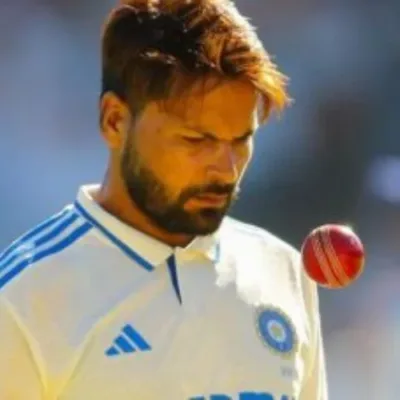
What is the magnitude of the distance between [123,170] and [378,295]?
10.2 ft

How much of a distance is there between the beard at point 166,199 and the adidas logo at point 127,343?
0.19 metres

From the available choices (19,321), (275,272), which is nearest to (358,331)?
(275,272)

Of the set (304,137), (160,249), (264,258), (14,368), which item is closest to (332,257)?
(264,258)

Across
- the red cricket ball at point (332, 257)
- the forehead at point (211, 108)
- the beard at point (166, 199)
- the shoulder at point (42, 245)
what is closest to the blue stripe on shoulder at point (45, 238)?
the shoulder at point (42, 245)

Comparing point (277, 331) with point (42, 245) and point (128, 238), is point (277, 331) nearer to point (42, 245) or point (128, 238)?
point (128, 238)

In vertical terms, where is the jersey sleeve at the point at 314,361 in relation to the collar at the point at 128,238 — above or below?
below

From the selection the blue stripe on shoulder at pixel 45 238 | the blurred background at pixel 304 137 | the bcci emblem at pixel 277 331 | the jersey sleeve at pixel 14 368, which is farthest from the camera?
the blurred background at pixel 304 137

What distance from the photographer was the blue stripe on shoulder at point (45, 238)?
7.67ft

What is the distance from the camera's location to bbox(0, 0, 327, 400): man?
7.51ft

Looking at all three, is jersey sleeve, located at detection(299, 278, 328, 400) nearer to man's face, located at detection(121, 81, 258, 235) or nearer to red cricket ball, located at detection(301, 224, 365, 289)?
red cricket ball, located at detection(301, 224, 365, 289)

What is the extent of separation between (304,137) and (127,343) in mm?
3487

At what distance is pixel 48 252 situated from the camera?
235cm

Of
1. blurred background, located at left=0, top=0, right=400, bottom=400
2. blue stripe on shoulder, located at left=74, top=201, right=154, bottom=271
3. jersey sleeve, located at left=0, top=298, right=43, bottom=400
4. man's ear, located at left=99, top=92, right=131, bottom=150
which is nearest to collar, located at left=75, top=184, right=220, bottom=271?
blue stripe on shoulder, located at left=74, top=201, right=154, bottom=271

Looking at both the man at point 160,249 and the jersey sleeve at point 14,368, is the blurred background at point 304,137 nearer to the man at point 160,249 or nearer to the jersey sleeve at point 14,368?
the man at point 160,249
